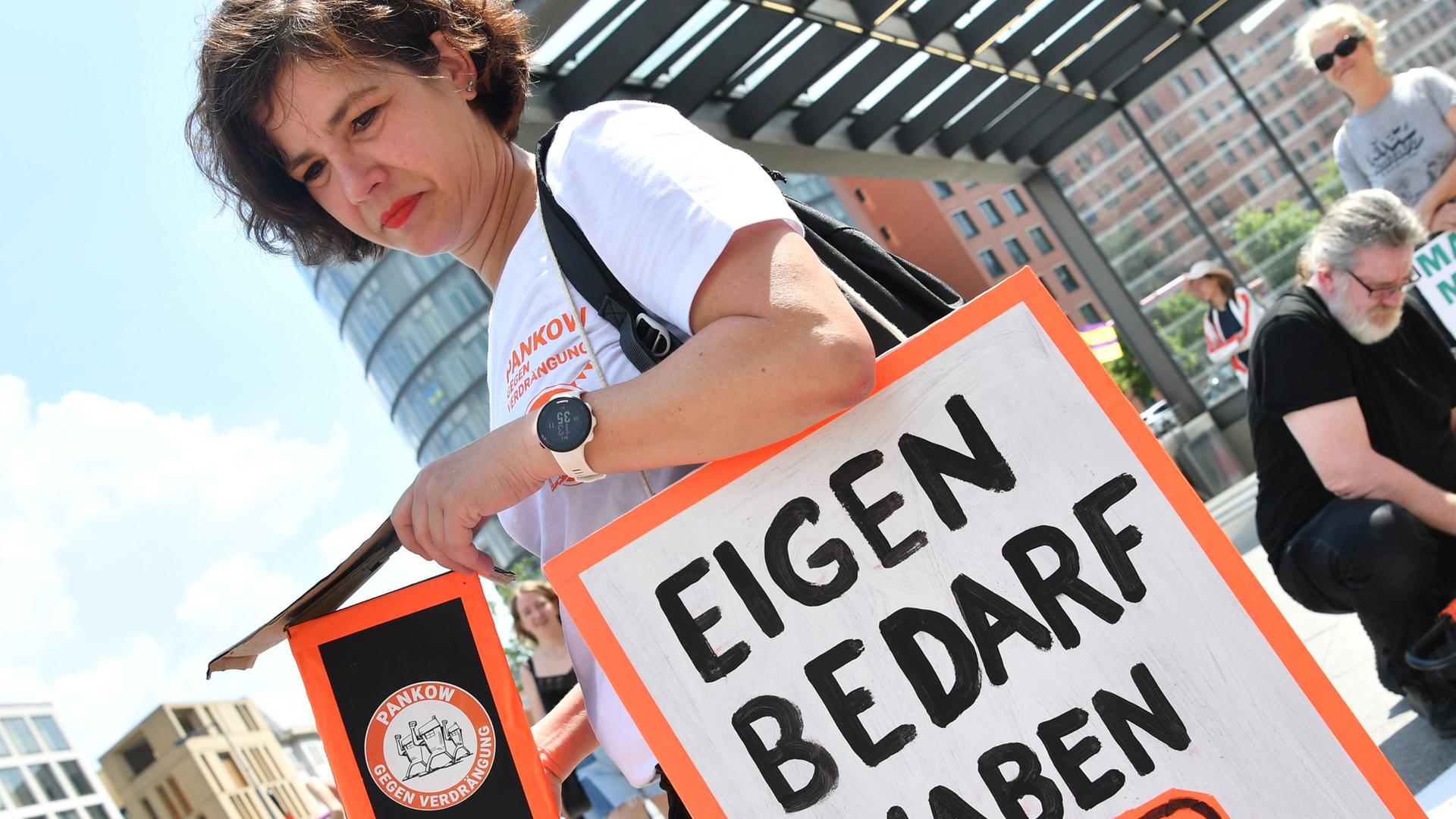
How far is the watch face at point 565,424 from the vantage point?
40.3 inches

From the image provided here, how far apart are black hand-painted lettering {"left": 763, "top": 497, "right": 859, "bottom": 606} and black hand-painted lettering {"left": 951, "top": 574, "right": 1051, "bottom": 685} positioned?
104 mm

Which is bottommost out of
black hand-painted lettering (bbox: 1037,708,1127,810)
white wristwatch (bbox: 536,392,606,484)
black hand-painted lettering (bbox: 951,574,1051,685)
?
black hand-painted lettering (bbox: 1037,708,1127,810)

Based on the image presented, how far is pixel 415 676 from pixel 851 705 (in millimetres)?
506

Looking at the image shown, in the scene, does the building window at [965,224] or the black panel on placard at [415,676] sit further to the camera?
the building window at [965,224]

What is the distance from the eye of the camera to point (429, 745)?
123 centimetres

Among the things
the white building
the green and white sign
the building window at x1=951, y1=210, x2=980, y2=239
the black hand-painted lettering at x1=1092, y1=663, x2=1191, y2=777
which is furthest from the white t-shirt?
the white building

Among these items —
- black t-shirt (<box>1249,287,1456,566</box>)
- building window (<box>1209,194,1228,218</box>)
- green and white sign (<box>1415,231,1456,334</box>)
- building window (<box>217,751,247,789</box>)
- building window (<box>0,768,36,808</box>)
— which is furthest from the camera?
building window (<box>217,751,247,789</box>)

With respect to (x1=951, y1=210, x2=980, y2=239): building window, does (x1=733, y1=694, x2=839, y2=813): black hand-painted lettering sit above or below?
below

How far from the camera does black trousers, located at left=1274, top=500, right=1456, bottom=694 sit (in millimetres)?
2467

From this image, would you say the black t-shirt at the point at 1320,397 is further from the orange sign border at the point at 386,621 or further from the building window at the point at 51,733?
the building window at the point at 51,733

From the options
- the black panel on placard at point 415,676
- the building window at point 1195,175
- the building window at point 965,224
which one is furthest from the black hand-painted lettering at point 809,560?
the building window at point 965,224

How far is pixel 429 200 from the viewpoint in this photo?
4.28ft

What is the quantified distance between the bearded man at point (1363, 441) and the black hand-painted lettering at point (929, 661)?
189 cm

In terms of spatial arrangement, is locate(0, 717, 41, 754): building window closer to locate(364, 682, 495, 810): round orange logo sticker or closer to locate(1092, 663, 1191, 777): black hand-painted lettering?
locate(364, 682, 495, 810): round orange logo sticker
